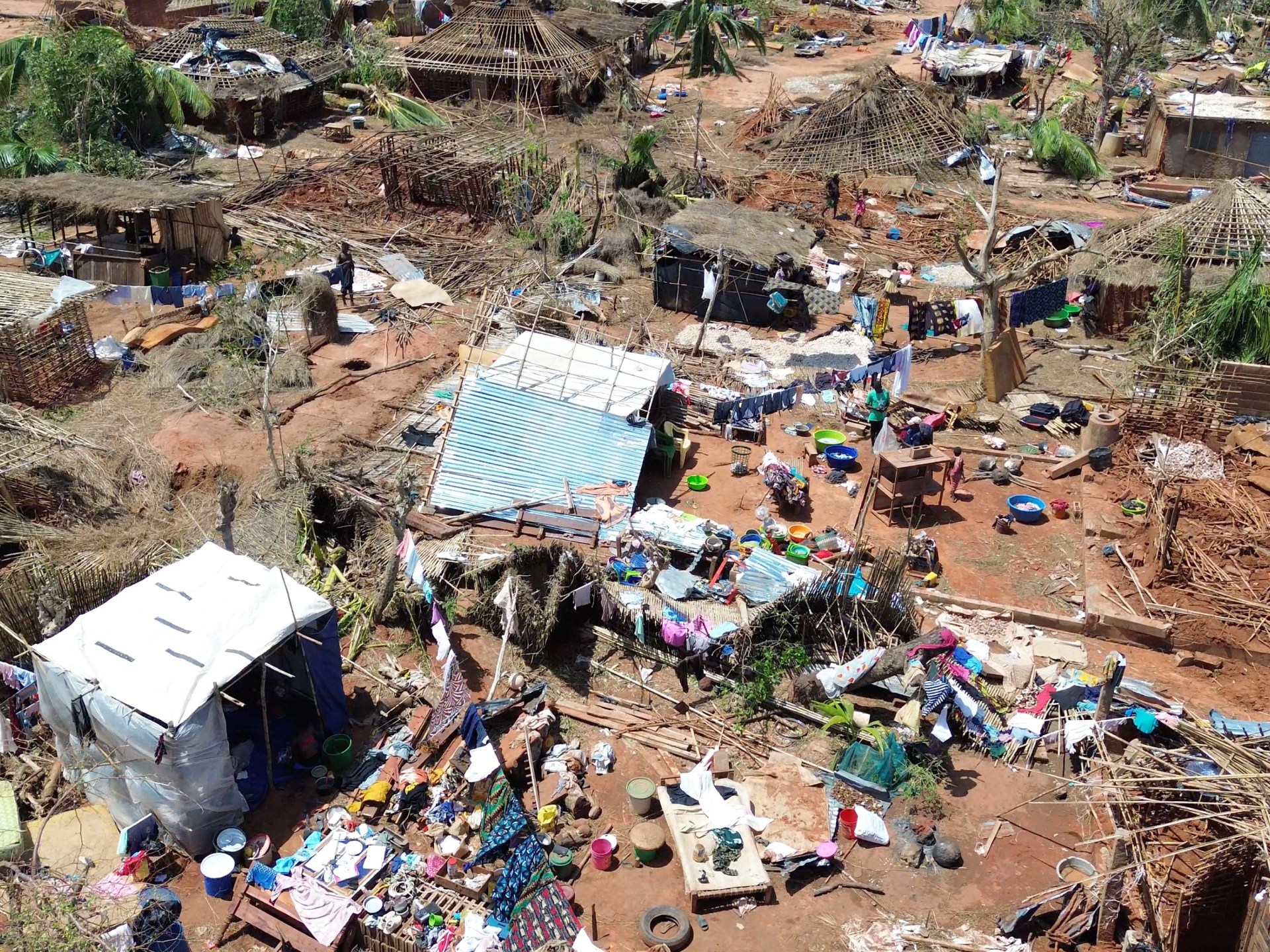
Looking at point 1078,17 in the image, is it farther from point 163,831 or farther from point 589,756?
point 163,831

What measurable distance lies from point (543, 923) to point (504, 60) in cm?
2611

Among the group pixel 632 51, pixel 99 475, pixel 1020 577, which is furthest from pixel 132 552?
pixel 632 51

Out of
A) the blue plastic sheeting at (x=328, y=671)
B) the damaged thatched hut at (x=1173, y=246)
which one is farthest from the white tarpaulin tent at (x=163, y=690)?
the damaged thatched hut at (x=1173, y=246)

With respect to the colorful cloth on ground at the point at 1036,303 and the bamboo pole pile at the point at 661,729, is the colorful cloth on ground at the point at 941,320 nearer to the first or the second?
the colorful cloth on ground at the point at 1036,303

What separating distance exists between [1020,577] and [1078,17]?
3332cm

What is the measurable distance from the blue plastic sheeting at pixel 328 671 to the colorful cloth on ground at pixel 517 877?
2.76m

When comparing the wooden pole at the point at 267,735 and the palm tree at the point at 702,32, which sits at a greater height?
the palm tree at the point at 702,32

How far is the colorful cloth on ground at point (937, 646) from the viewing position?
12484mm

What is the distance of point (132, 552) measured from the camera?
1346 cm

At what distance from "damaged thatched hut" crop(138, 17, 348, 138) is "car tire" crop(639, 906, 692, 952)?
2458cm

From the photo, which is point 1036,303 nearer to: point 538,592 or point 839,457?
point 839,457

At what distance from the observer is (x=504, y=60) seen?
101ft

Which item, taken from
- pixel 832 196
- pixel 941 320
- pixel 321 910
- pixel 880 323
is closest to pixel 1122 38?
pixel 832 196

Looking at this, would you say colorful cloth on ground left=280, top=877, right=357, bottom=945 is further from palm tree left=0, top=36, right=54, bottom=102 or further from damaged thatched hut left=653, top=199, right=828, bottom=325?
palm tree left=0, top=36, right=54, bottom=102
